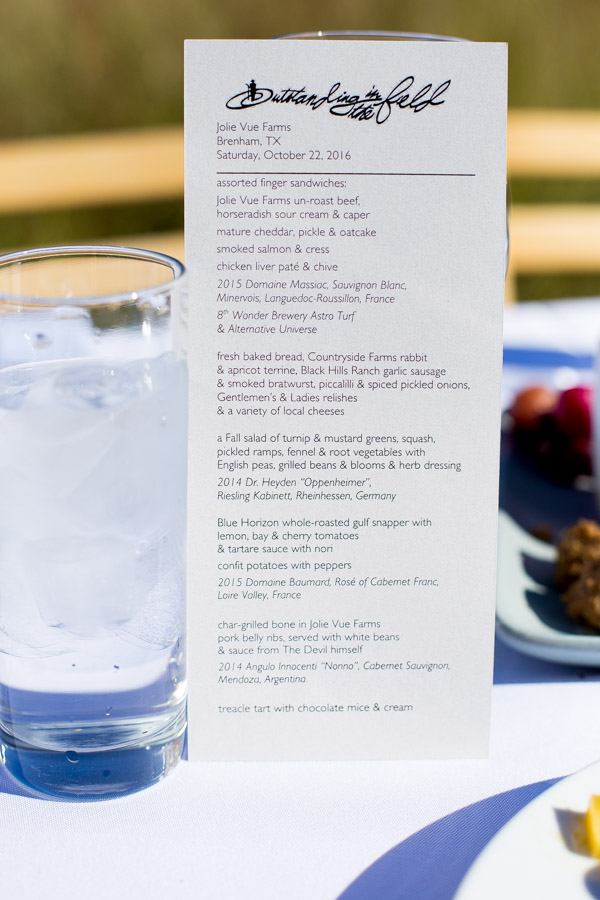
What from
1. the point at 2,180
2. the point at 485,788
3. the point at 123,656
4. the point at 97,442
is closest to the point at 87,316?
the point at 97,442

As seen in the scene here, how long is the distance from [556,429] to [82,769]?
2.18ft

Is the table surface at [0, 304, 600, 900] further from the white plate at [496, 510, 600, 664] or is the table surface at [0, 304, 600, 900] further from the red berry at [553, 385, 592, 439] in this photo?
the red berry at [553, 385, 592, 439]

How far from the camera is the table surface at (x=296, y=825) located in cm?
41

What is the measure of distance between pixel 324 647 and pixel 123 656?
0.39ft

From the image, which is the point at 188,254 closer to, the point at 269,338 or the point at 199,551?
the point at 269,338

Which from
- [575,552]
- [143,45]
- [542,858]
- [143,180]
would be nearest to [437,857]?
[542,858]

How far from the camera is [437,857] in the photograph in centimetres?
43

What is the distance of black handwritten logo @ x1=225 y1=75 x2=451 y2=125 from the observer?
0.46 metres

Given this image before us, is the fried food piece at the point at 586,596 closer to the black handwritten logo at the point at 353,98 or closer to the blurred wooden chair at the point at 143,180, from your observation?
the black handwritten logo at the point at 353,98

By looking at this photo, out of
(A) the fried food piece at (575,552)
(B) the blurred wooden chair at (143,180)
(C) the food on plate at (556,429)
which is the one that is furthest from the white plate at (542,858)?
(B) the blurred wooden chair at (143,180)

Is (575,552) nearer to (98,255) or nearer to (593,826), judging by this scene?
(593,826)

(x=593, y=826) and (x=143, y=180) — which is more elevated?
(x=143, y=180)

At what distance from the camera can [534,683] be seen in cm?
57

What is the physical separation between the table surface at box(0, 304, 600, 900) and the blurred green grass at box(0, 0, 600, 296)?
3273mm
